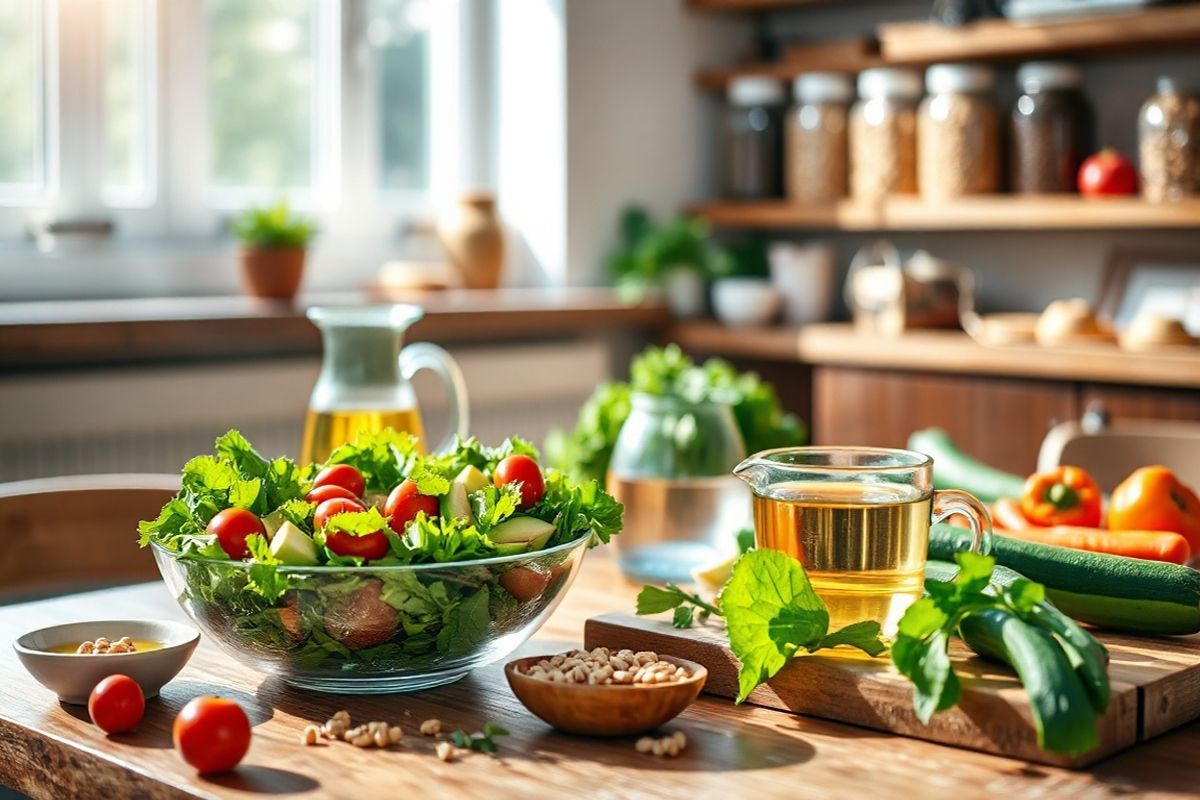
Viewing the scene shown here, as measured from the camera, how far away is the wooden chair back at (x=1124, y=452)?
1.97m

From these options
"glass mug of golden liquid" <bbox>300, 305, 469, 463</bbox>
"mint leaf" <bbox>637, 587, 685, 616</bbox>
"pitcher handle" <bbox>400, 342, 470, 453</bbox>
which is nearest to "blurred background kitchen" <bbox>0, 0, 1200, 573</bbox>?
"pitcher handle" <bbox>400, 342, 470, 453</bbox>

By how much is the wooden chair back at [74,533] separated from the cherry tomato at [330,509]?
79cm

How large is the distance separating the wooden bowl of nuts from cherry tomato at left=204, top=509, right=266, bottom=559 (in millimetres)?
185

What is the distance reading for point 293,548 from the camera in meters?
0.93

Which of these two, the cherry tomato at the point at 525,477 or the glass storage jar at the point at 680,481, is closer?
the cherry tomato at the point at 525,477

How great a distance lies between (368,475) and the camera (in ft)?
3.69

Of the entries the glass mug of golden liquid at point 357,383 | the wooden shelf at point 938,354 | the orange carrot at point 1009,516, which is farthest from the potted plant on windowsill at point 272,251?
the orange carrot at point 1009,516

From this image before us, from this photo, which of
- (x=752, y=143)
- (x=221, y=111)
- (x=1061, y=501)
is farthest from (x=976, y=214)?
(x=1061, y=501)

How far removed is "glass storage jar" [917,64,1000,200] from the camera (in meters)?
3.11

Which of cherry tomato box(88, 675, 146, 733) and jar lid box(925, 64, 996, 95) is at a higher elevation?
jar lid box(925, 64, 996, 95)

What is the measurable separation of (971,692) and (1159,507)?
1.60ft

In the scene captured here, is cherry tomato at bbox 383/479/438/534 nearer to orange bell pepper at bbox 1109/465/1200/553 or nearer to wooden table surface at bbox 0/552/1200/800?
wooden table surface at bbox 0/552/1200/800

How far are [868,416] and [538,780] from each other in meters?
2.42

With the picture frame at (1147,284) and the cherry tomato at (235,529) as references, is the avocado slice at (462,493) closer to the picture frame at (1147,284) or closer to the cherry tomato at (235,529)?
the cherry tomato at (235,529)
